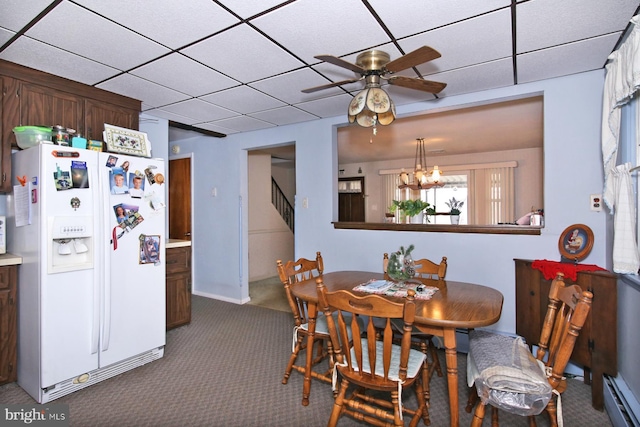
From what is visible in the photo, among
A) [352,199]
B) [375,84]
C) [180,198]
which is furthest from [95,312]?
[352,199]

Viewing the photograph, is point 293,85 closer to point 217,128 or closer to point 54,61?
point 54,61

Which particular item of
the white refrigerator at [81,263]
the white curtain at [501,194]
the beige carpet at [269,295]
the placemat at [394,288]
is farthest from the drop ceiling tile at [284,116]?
the white curtain at [501,194]

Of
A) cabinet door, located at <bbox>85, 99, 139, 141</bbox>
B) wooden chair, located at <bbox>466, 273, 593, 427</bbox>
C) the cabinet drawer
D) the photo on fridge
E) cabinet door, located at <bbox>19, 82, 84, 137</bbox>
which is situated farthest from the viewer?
the cabinet drawer

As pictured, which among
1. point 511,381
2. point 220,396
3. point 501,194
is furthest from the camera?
point 501,194

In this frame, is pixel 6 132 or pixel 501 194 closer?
pixel 6 132

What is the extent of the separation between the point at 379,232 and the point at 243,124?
6.90 ft

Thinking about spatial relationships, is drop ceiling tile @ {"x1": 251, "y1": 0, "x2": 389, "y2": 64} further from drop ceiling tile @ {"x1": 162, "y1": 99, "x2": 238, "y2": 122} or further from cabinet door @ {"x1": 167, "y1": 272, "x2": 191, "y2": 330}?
cabinet door @ {"x1": 167, "y1": 272, "x2": 191, "y2": 330}

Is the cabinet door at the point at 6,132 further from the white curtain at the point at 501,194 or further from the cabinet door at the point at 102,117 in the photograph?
the white curtain at the point at 501,194

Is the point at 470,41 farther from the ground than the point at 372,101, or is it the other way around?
the point at 470,41

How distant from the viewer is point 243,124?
13.6ft

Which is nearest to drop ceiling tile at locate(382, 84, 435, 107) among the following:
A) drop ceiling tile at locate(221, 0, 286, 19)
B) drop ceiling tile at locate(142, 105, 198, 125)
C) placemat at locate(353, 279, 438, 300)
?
drop ceiling tile at locate(221, 0, 286, 19)

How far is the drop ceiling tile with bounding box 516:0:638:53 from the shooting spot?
1.74 m

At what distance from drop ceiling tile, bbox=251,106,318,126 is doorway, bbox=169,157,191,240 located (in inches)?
74.6

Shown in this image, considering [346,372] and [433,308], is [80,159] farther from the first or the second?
[433,308]
